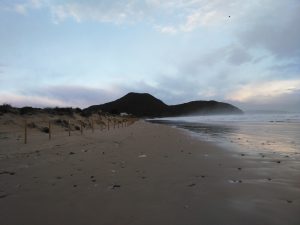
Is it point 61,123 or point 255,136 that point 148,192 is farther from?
point 61,123

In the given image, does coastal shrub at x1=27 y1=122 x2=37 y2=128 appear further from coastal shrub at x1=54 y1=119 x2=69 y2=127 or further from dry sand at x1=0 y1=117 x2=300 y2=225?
dry sand at x1=0 y1=117 x2=300 y2=225

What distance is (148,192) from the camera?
197 inches

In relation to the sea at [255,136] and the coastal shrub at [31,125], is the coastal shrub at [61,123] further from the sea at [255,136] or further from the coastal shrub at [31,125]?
the sea at [255,136]

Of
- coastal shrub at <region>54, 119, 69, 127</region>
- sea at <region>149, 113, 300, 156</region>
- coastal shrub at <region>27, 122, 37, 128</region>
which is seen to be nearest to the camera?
sea at <region>149, 113, 300, 156</region>

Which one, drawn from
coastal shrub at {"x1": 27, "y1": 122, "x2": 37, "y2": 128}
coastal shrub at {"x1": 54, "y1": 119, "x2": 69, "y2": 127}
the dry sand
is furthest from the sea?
coastal shrub at {"x1": 27, "y1": 122, "x2": 37, "y2": 128}

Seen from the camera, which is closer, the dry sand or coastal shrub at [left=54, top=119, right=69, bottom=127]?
the dry sand

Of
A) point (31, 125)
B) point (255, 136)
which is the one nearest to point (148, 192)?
point (255, 136)

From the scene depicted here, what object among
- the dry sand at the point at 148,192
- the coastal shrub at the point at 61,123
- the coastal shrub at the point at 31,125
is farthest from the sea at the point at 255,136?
the coastal shrub at the point at 31,125

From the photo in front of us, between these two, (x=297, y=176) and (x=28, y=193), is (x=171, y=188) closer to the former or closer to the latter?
(x=28, y=193)

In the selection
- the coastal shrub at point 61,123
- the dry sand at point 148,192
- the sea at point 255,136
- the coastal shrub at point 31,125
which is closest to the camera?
the dry sand at point 148,192

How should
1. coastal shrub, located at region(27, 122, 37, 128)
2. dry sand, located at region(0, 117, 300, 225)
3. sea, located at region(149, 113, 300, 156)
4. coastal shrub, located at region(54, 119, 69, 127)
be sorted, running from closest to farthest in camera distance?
dry sand, located at region(0, 117, 300, 225) < sea, located at region(149, 113, 300, 156) < coastal shrub, located at region(27, 122, 37, 128) < coastal shrub, located at region(54, 119, 69, 127)

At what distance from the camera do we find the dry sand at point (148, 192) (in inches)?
152

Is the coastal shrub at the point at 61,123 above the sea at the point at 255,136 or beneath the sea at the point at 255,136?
above

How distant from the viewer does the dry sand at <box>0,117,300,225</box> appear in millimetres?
3869
